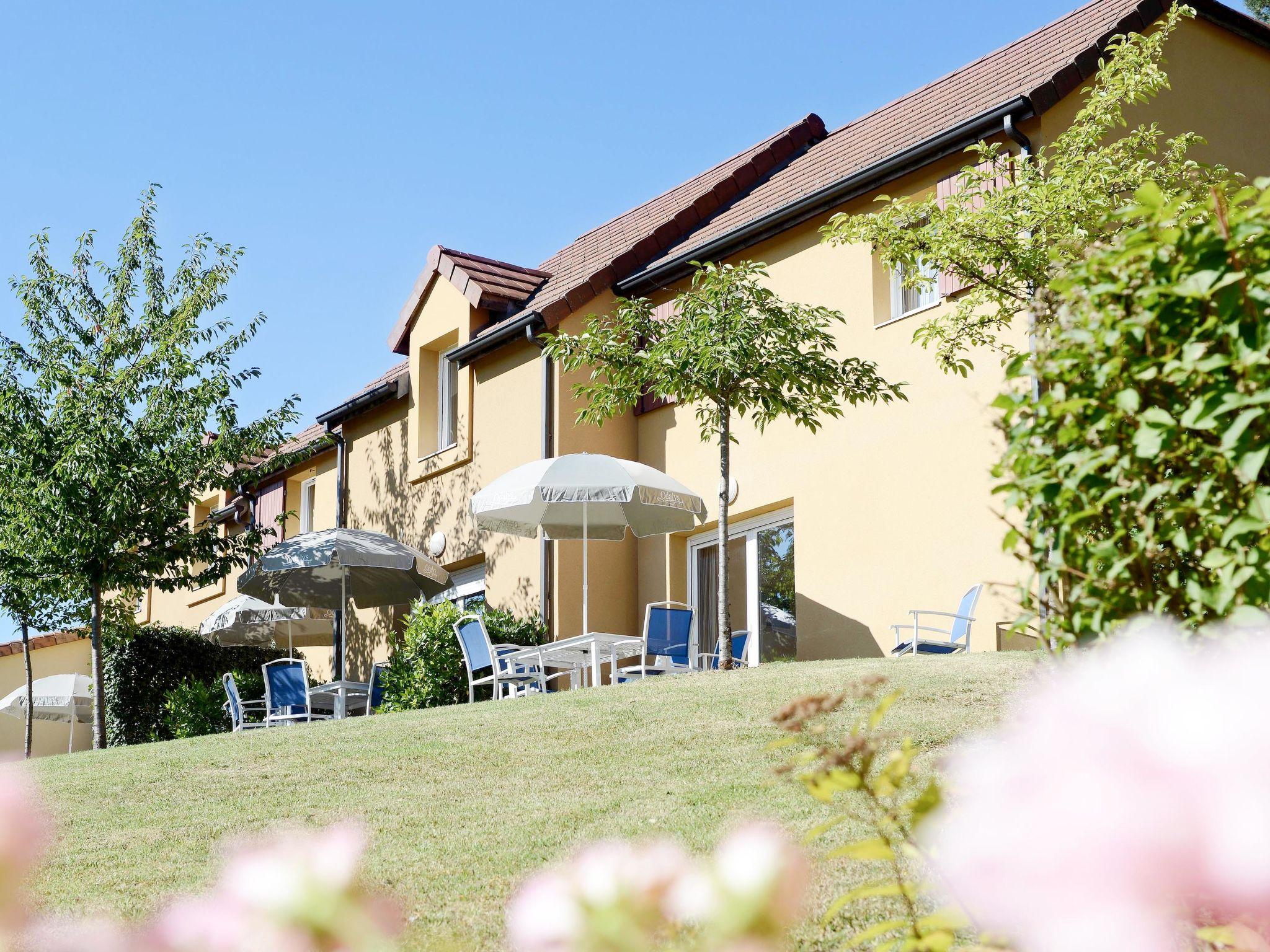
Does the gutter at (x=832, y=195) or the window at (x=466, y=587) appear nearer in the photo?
the gutter at (x=832, y=195)

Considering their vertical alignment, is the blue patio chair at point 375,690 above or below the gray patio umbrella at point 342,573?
below

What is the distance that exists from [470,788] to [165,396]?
11.4m

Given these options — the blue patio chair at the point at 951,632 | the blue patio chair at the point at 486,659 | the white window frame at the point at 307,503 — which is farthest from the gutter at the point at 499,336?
the white window frame at the point at 307,503

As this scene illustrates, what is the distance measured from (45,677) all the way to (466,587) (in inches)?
644

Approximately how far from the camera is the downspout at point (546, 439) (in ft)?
54.4

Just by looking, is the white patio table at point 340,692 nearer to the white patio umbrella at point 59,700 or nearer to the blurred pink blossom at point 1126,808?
the white patio umbrella at point 59,700

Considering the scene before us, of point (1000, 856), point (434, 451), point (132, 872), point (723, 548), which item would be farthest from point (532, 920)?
point (434, 451)

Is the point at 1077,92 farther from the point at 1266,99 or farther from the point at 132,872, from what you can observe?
the point at 132,872

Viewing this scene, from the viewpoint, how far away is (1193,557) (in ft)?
9.95

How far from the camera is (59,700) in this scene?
2608cm

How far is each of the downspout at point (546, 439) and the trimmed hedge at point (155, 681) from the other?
242 inches

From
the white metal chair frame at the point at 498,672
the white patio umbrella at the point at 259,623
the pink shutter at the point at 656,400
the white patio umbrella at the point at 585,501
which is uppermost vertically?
the pink shutter at the point at 656,400

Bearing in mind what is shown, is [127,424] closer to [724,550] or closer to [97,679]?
[97,679]

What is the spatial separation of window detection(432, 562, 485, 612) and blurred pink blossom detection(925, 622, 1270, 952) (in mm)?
17573
